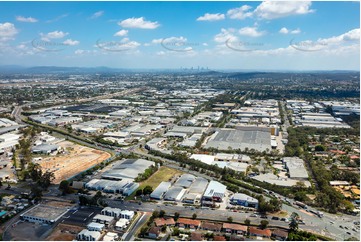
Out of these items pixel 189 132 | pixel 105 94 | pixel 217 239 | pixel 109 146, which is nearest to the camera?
pixel 217 239

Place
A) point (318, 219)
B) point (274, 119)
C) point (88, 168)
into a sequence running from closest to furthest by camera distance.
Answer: point (318, 219)
point (88, 168)
point (274, 119)

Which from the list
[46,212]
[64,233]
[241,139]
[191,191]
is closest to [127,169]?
[191,191]

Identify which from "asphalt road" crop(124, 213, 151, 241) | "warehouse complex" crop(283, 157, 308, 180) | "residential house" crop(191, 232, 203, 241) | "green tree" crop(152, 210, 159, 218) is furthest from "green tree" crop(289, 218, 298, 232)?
"warehouse complex" crop(283, 157, 308, 180)

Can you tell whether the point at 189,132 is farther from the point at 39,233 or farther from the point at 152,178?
the point at 39,233

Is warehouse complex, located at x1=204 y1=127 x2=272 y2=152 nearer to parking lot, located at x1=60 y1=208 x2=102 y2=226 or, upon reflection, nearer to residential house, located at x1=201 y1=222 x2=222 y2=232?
residential house, located at x1=201 y1=222 x2=222 y2=232

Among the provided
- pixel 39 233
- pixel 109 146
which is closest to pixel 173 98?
pixel 109 146

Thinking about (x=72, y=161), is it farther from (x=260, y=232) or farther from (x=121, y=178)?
(x=260, y=232)
